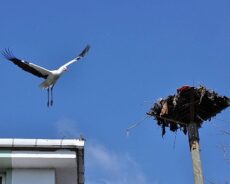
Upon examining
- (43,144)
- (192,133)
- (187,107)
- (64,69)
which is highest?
(64,69)

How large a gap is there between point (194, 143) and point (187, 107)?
0.76m

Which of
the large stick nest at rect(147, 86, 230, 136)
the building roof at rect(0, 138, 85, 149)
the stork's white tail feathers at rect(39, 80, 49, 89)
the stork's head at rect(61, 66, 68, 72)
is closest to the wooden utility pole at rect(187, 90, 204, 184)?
the large stick nest at rect(147, 86, 230, 136)

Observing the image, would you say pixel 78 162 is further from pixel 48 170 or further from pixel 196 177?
pixel 196 177

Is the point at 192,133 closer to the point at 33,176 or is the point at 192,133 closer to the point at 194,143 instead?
the point at 194,143

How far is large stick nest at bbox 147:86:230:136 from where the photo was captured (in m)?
15.4

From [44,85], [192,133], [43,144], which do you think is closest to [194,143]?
[192,133]

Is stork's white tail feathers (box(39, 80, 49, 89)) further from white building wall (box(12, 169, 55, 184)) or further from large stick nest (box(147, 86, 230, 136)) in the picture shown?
white building wall (box(12, 169, 55, 184))

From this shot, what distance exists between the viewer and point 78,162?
34.9 feet

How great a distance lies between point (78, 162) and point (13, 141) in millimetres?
990

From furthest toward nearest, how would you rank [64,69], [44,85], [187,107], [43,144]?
[64,69]
[187,107]
[44,85]
[43,144]

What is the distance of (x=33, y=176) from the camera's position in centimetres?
1034

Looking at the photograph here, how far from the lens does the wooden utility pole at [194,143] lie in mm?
15077

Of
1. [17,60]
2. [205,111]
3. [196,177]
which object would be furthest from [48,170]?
[205,111]

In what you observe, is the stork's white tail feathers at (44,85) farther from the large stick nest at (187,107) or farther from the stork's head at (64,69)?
the large stick nest at (187,107)
